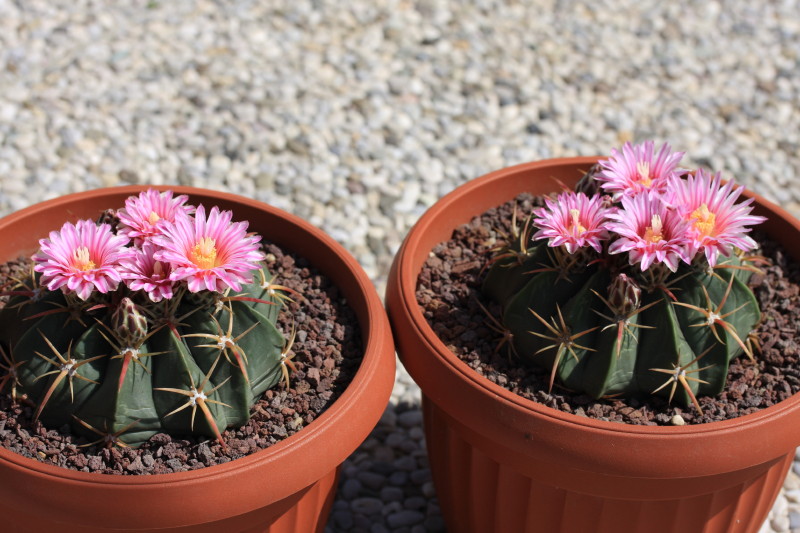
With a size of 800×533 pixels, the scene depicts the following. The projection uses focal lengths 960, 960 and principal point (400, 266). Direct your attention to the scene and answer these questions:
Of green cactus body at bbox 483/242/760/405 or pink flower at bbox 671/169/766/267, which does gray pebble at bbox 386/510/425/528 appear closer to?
green cactus body at bbox 483/242/760/405

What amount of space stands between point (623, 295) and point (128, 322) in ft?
3.20

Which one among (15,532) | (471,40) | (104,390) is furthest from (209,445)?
(471,40)

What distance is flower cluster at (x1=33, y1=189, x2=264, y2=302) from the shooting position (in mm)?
1833

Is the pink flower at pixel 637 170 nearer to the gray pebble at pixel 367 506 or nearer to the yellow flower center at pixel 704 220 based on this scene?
the yellow flower center at pixel 704 220

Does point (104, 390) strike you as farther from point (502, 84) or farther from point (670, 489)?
point (502, 84)

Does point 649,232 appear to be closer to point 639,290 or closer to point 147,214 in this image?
point 639,290

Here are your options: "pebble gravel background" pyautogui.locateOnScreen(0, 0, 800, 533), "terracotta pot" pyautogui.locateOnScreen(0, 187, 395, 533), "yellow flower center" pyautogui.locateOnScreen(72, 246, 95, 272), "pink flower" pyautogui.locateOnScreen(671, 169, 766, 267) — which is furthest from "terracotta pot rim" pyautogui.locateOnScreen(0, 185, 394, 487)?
"pebble gravel background" pyautogui.locateOnScreen(0, 0, 800, 533)

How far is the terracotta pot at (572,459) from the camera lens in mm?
1883

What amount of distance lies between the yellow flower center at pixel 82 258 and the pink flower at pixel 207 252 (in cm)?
14

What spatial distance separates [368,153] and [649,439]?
2200 millimetres

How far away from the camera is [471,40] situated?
4.47 m

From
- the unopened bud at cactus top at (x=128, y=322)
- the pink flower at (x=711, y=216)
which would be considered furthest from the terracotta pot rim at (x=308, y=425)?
the pink flower at (x=711, y=216)

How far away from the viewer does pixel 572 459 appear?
1.90 metres

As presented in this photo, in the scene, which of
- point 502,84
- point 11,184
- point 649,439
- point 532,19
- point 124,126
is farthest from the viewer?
point 532,19
